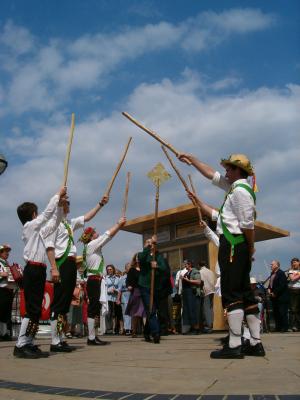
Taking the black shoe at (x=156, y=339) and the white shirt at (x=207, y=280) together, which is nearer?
the black shoe at (x=156, y=339)

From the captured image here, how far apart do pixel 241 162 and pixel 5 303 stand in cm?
700

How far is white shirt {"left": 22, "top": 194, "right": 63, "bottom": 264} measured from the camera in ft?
18.6

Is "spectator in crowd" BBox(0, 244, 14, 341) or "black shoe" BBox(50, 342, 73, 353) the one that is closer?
"black shoe" BBox(50, 342, 73, 353)

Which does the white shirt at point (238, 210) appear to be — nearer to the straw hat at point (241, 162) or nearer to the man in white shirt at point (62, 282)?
the straw hat at point (241, 162)

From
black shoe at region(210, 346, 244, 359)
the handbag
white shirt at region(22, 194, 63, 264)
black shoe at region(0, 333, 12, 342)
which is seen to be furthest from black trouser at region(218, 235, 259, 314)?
black shoe at region(0, 333, 12, 342)

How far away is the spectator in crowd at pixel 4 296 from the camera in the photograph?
396 inches

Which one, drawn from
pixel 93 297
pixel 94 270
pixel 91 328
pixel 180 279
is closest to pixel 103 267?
pixel 94 270

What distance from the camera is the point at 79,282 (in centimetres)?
1389

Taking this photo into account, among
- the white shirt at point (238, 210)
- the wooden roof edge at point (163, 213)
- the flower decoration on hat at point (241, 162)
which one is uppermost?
the wooden roof edge at point (163, 213)

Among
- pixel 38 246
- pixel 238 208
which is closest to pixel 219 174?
pixel 238 208

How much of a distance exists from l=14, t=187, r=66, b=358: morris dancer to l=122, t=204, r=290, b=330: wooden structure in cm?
809

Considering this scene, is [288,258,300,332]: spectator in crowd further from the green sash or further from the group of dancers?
the green sash

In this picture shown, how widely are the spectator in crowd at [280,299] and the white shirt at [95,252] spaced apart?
21.6ft

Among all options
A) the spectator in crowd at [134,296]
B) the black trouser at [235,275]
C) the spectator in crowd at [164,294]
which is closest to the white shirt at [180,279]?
the spectator in crowd at [164,294]
